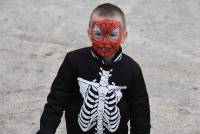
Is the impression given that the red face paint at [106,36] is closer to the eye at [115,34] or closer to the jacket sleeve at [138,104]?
the eye at [115,34]

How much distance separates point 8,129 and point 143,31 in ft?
8.33

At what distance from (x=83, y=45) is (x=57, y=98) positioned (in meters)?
3.12

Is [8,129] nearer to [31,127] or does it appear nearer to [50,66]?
[31,127]

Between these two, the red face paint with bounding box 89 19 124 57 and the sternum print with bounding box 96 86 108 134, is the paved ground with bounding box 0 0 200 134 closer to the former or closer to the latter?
the sternum print with bounding box 96 86 108 134

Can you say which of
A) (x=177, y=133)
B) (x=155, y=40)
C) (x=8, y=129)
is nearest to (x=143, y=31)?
(x=155, y=40)

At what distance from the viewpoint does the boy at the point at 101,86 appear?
249 centimetres

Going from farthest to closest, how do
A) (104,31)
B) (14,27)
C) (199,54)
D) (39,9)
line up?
(39,9) < (14,27) < (199,54) < (104,31)

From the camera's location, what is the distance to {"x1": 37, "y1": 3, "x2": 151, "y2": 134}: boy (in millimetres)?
2494

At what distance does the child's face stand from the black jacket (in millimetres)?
55

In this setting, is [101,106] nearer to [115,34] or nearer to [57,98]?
[57,98]

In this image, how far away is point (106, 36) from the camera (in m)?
2.50

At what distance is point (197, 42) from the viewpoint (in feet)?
19.3

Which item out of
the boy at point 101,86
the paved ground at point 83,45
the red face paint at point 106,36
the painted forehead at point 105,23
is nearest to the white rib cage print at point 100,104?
the boy at point 101,86

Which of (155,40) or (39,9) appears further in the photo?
(39,9)
